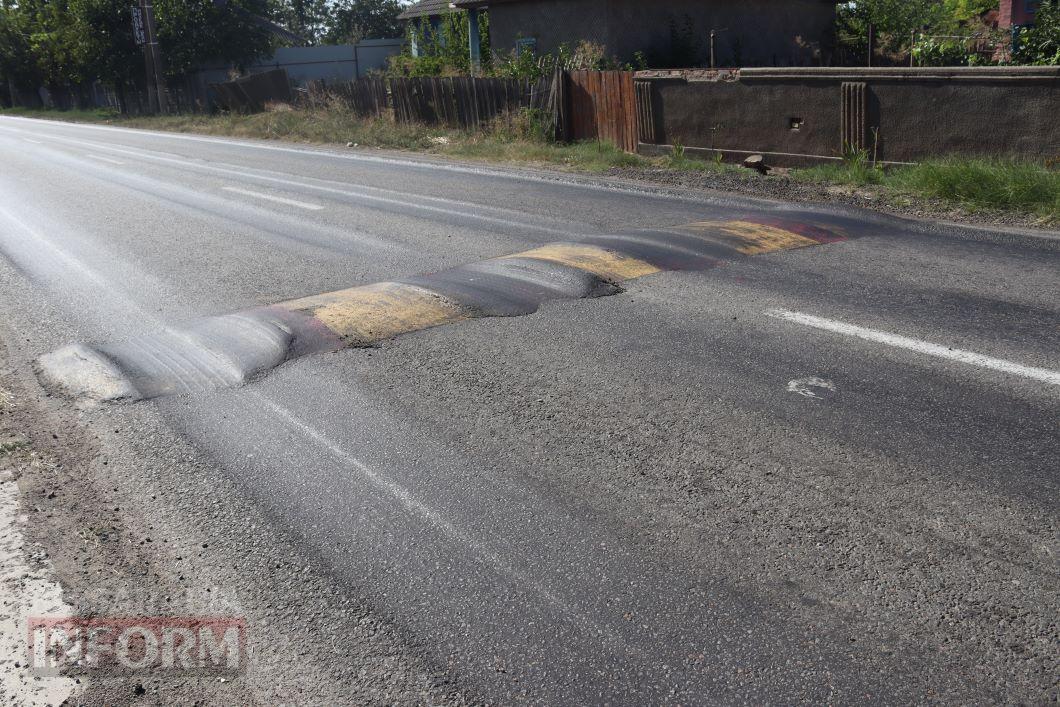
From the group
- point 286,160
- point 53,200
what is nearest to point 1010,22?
point 286,160

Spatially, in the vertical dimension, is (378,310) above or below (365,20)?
below

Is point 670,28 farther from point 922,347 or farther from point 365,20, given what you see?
point 365,20

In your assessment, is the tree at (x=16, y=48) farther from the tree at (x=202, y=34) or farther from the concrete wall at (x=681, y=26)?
the concrete wall at (x=681, y=26)

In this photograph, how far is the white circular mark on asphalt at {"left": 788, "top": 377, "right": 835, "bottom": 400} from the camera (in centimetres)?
492

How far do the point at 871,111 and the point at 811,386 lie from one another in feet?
26.8

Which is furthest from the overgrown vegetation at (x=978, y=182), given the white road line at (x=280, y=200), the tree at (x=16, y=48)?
the tree at (x=16, y=48)

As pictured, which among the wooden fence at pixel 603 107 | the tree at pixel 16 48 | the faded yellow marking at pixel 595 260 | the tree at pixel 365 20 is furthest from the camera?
the tree at pixel 365 20

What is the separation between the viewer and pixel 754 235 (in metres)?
8.85

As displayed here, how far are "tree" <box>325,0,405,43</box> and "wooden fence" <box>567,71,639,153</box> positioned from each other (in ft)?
206

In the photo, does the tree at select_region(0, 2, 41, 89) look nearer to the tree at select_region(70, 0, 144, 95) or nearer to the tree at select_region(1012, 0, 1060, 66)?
the tree at select_region(70, 0, 144, 95)

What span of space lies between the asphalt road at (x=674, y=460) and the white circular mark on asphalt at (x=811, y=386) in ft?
0.05

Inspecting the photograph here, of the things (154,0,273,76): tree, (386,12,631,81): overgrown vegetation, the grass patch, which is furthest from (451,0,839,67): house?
(154,0,273,76): tree

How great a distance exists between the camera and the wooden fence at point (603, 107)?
16.1m

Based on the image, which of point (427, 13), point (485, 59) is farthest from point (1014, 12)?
point (427, 13)
